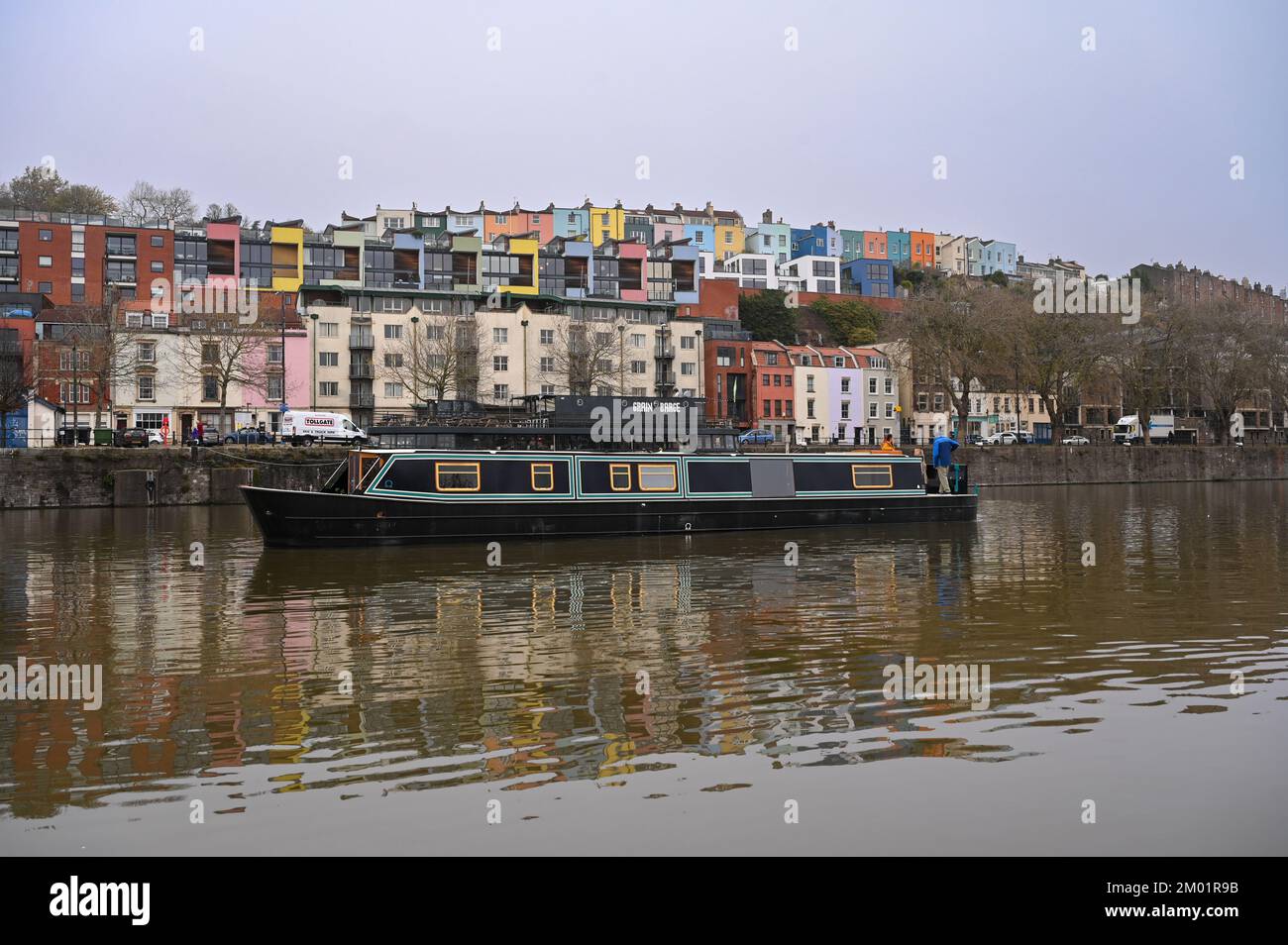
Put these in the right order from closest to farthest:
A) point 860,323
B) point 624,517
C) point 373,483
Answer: point 373,483
point 624,517
point 860,323

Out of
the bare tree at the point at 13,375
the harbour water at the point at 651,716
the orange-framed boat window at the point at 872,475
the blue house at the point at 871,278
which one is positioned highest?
the blue house at the point at 871,278

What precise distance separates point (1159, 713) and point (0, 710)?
1070cm

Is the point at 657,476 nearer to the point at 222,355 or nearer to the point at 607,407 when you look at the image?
the point at 607,407

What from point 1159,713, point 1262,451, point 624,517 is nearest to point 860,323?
point 1262,451

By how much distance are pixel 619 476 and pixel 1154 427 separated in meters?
90.3

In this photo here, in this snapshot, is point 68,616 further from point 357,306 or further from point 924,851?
point 357,306

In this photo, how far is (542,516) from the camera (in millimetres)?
28312

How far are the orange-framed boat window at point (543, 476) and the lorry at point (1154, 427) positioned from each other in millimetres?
81313

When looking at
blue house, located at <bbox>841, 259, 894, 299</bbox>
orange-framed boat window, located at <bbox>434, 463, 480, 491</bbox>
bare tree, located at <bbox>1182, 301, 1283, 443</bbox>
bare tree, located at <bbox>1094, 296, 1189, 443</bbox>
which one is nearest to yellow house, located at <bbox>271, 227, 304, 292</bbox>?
bare tree, located at <bbox>1094, 296, 1189, 443</bbox>

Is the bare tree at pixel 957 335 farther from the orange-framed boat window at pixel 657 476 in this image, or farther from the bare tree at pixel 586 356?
the orange-framed boat window at pixel 657 476

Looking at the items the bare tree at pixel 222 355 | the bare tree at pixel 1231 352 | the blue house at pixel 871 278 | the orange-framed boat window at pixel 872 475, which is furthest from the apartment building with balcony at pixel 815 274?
the orange-framed boat window at pixel 872 475

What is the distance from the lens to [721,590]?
1870cm

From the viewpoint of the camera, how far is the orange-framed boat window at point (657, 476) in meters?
30.0

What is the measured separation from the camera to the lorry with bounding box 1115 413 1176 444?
101m
